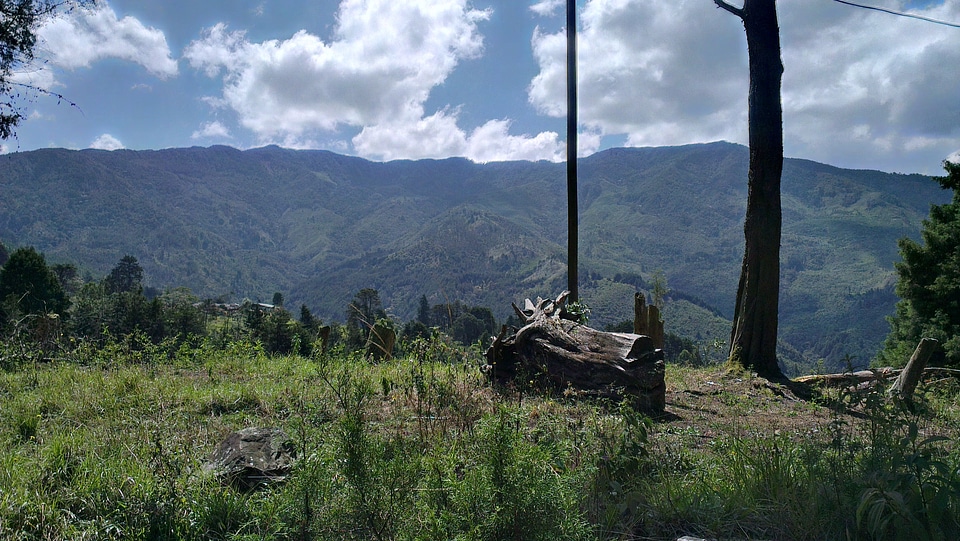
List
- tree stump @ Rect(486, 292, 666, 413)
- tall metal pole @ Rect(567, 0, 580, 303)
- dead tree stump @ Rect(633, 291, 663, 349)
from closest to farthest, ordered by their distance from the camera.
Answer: tree stump @ Rect(486, 292, 666, 413)
tall metal pole @ Rect(567, 0, 580, 303)
dead tree stump @ Rect(633, 291, 663, 349)

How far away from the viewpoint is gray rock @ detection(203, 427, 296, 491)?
12.5 feet

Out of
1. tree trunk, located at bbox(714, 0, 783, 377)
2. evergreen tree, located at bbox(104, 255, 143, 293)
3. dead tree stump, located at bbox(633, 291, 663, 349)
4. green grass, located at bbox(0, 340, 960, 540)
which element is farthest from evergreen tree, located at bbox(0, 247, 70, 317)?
tree trunk, located at bbox(714, 0, 783, 377)

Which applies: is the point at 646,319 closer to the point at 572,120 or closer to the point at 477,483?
the point at 572,120

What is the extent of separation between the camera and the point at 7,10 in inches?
319

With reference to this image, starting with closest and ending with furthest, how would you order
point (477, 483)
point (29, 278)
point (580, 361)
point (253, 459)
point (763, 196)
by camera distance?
point (477, 483)
point (253, 459)
point (580, 361)
point (763, 196)
point (29, 278)

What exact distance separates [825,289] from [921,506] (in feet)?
530

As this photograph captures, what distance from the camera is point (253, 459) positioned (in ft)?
13.0

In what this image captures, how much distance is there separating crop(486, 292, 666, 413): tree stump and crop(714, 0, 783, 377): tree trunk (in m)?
3.68

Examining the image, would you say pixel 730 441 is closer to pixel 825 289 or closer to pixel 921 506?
pixel 921 506

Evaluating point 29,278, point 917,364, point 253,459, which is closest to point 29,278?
point 29,278

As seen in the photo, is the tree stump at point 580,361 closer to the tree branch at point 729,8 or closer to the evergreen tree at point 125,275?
the tree branch at point 729,8

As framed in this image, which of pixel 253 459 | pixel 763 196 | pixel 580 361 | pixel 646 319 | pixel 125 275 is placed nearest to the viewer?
pixel 253 459

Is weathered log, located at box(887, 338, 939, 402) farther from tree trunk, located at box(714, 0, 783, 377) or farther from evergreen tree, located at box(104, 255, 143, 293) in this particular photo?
evergreen tree, located at box(104, 255, 143, 293)

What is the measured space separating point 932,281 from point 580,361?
853 inches
